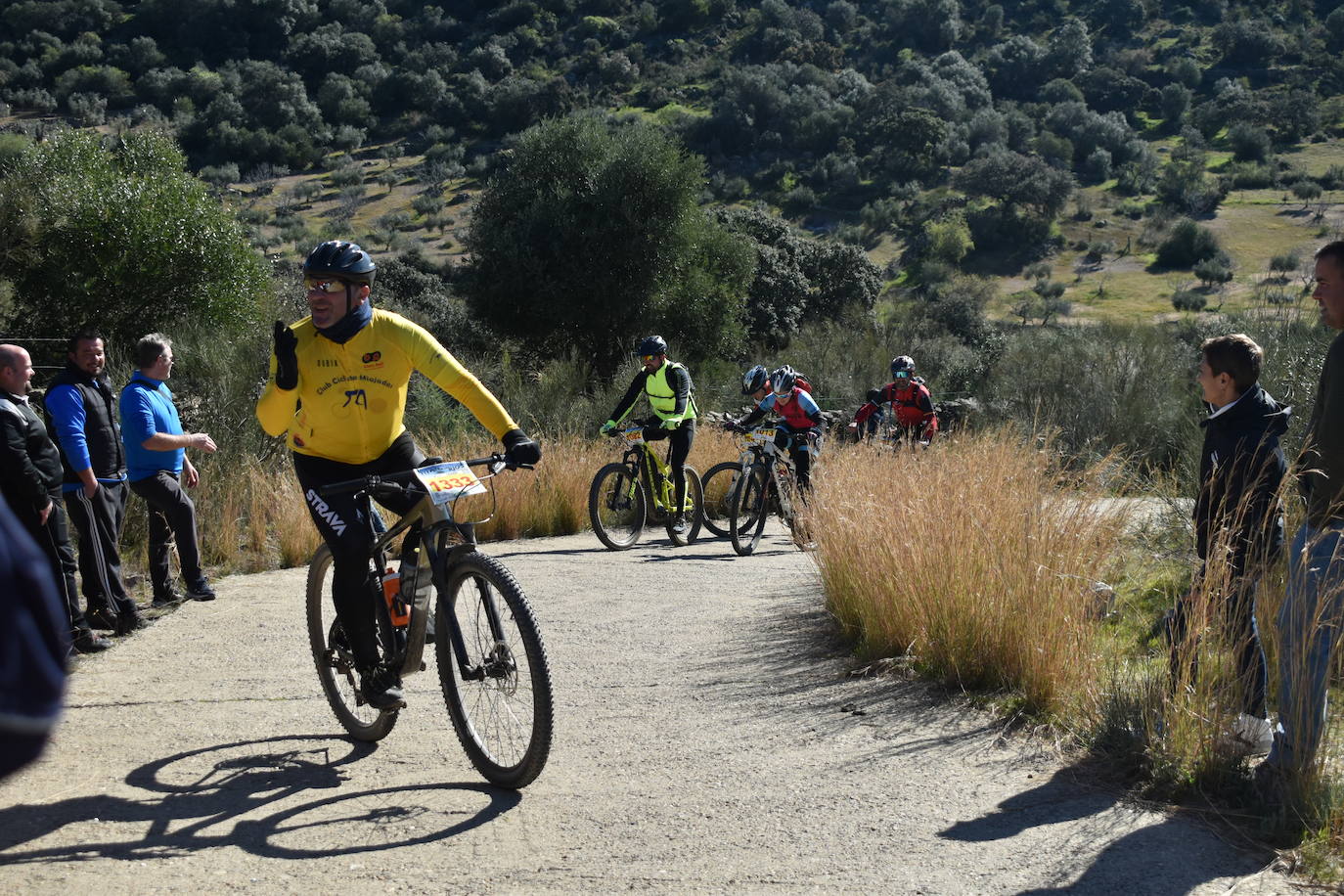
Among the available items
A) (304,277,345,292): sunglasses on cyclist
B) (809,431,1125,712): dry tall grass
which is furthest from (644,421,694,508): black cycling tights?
(304,277,345,292): sunglasses on cyclist

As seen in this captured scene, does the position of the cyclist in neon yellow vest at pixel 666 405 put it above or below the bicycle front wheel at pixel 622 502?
above

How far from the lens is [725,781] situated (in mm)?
4605

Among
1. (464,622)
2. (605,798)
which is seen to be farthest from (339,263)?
(605,798)

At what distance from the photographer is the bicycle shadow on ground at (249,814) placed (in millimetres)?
4078

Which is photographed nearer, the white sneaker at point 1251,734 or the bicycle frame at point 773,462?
the white sneaker at point 1251,734

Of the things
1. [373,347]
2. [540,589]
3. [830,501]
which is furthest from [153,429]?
[830,501]

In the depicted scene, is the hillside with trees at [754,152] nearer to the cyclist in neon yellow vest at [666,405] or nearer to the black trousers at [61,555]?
the cyclist in neon yellow vest at [666,405]

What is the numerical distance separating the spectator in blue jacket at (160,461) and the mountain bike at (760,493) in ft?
16.9

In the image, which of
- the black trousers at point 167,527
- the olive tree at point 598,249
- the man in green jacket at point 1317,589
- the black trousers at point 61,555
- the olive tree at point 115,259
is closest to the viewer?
the man in green jacket at point 1317,589

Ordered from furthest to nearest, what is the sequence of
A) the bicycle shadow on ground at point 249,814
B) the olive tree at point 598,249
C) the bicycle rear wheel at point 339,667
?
the olive tree at point 598,249
the bicycle rear wheel at point 339,667
the bicycle shadow on ground at point 249,814

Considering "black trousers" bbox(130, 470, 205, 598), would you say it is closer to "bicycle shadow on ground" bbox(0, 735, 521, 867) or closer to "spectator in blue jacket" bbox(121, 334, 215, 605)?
"spectator in blue jacket" bbox(121, 334, 215, 605)

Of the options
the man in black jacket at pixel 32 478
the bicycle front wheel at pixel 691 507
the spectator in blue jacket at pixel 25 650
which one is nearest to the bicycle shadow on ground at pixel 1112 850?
the spectator in blue jacket at pixel 25 650

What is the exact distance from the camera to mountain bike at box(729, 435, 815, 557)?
1194 centimetres

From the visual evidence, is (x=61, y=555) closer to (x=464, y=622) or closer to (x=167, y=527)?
(x=167, y=527)
